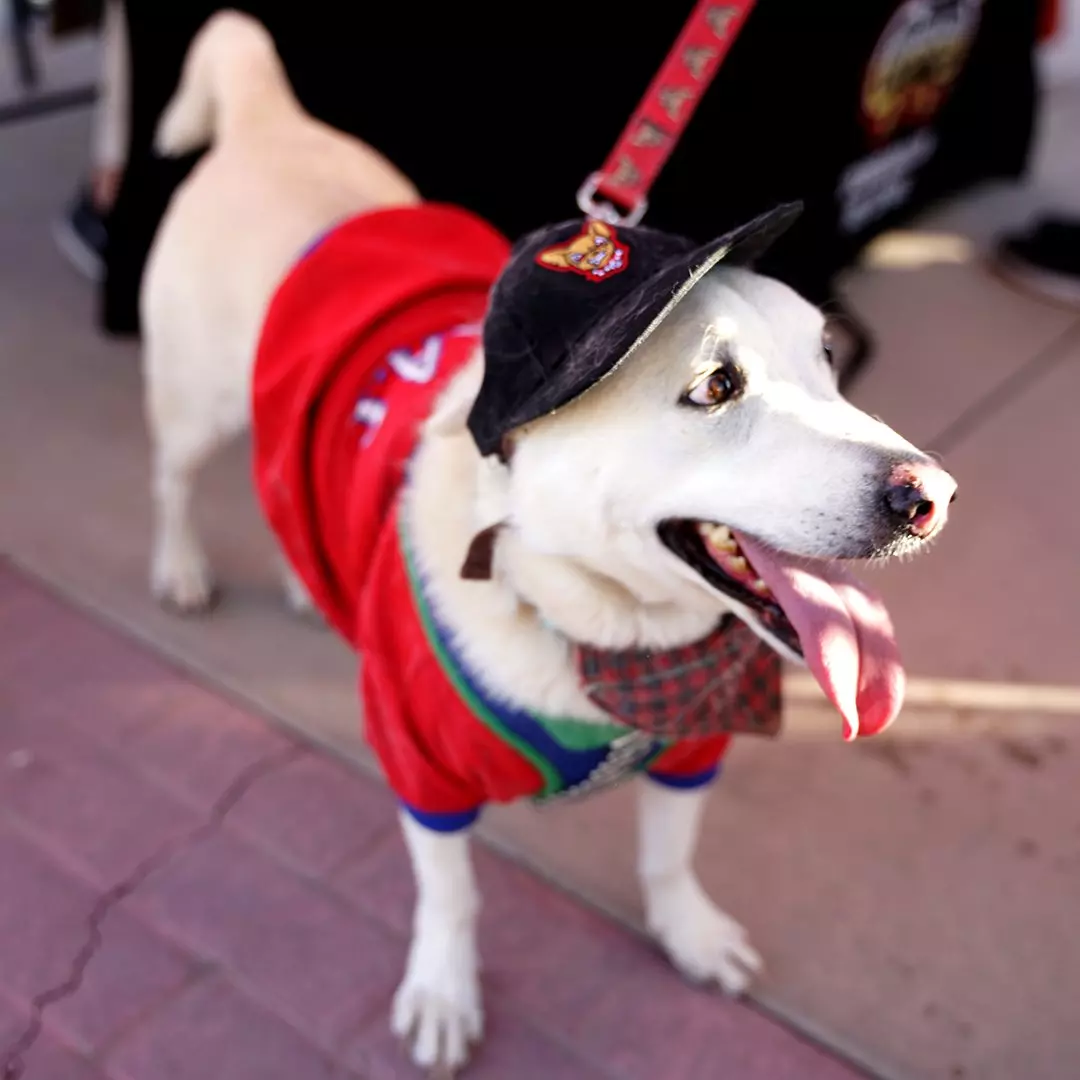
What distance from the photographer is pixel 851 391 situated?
3.31 meters

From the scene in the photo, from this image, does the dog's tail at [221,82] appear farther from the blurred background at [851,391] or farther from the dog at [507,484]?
the blurred background at [851,391]

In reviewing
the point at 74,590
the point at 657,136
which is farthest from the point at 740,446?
the point at 74,590

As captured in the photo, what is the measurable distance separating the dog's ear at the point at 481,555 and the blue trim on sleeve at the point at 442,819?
37 cm

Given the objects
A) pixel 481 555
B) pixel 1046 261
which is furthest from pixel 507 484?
pixel 1046 261

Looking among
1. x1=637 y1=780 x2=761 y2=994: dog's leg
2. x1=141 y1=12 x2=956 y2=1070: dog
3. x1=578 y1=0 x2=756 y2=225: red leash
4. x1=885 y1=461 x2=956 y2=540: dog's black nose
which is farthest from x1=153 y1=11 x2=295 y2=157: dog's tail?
x1=885 y1=461 x2=956 y2=540: dog's black nose

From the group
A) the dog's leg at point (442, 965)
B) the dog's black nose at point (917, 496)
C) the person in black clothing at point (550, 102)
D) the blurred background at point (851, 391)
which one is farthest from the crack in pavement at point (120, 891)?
the person in black clothing at point (550, 102)

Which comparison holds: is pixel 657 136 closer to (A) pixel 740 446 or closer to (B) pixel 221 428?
(A) pixel 740 446

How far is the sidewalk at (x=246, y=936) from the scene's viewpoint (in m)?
1.72

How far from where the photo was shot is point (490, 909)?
1.93 metres

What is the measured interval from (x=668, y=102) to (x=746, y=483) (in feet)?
2.46

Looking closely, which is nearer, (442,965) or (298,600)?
(442,965)

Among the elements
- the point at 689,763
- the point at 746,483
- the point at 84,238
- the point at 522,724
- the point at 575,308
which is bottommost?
the point at 84,238

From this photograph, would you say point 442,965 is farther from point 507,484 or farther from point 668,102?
point 668,102

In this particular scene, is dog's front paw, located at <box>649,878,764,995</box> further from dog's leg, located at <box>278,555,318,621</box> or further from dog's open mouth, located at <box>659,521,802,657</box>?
dog's leg, located at <box>278,555,318,621</box>
